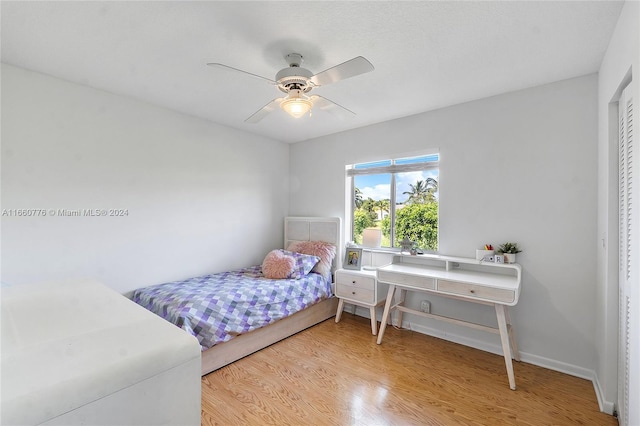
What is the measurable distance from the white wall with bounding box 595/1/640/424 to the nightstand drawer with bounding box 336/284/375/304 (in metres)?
1.82

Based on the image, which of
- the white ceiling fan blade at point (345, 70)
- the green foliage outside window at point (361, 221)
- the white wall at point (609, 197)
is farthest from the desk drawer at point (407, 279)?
the white ceiling fan blade at point (345, 70)

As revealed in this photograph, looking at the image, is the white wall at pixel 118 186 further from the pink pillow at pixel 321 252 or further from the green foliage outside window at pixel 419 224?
the green foliage outside window at pixel 419 224

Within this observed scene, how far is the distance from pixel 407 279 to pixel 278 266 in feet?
4.72

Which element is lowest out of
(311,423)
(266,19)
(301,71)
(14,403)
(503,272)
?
(311,423)

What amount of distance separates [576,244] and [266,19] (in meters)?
2.88

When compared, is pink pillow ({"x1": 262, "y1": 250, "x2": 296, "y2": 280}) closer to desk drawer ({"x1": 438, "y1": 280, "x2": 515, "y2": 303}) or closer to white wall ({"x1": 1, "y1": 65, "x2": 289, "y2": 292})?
white wall ({"x1": 1, "y1": 65, "x2": 289, "y2": 292})

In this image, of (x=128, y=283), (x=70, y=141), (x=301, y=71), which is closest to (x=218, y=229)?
(x=128, y=283)

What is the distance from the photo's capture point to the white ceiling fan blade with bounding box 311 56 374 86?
5.26 feet

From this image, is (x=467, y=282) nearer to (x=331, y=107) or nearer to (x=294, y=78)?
(x=331, y=107)

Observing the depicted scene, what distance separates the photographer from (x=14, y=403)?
0.49 m

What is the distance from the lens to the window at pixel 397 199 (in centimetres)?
322

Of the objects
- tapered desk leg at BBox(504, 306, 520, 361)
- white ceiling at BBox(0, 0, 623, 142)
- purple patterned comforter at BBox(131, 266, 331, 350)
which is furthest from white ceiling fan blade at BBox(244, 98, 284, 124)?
tapered desk leg at BBox(504, 306, 520, 361)

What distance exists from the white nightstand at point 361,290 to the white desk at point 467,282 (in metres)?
0.21

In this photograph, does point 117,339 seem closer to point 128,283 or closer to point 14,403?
point 14,403
